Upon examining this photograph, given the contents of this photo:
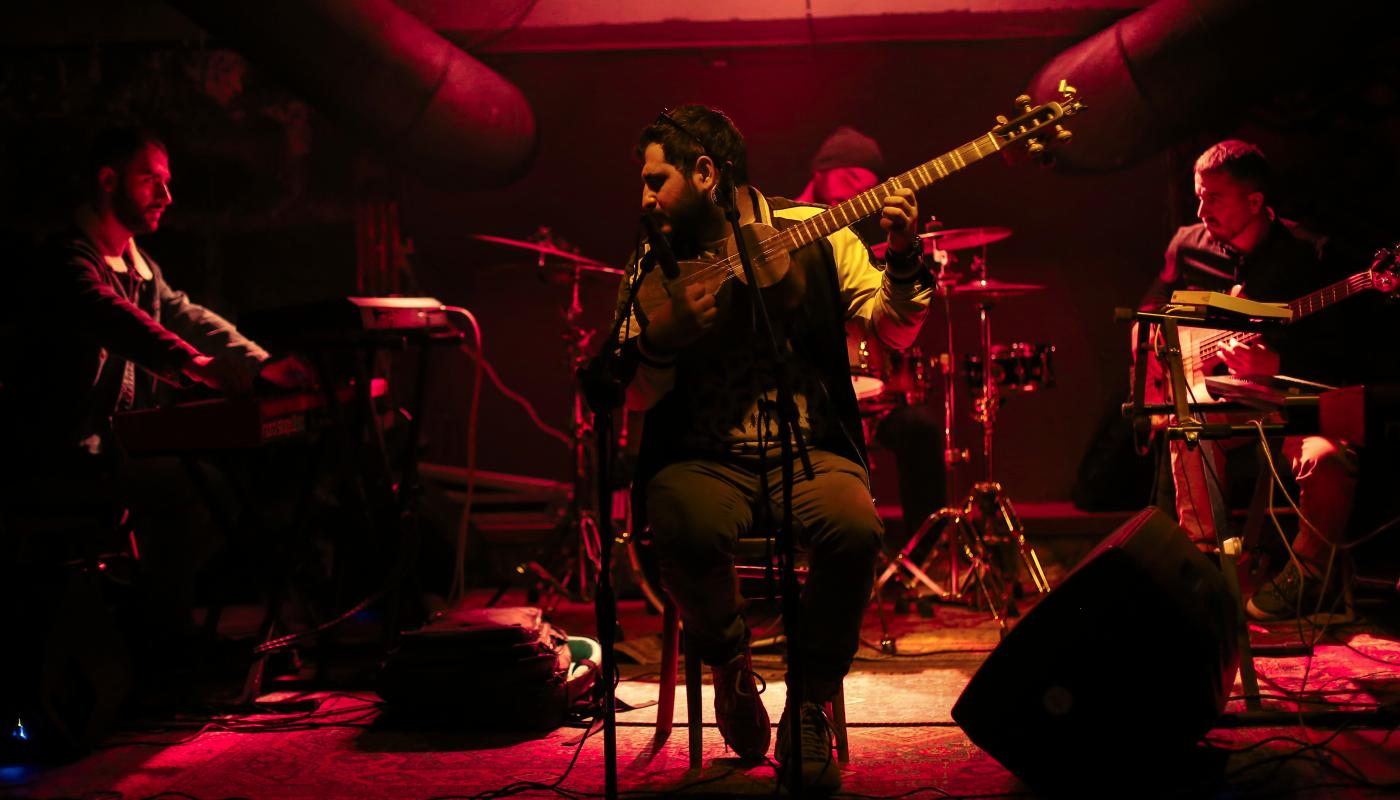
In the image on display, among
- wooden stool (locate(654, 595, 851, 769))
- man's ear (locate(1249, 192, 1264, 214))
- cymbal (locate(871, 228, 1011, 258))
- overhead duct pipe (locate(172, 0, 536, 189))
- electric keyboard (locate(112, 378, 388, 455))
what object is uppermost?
overhead duct pipe (locate(172, 0, 536, 189))

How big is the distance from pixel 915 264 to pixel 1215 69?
291 centimetres

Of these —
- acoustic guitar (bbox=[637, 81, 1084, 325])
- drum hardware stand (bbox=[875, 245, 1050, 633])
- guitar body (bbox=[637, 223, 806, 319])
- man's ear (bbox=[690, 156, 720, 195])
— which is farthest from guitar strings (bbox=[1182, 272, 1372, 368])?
man's ear (bbox=[690, 156, 720, 195])

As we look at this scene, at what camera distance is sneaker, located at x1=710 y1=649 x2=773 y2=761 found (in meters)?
2.50

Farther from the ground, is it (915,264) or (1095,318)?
(1095,318)

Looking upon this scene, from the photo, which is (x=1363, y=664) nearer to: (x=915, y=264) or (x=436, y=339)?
(x=915, y=264)

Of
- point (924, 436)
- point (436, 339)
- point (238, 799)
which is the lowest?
point (238, 799)

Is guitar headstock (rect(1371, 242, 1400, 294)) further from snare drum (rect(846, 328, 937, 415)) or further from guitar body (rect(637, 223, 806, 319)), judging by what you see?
guitar body (rect(637, 223, 806, 319))

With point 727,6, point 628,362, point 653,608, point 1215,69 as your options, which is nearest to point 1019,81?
point 1215,69

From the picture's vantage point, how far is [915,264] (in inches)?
Result: 95.2

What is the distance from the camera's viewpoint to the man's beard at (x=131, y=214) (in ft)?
12.5

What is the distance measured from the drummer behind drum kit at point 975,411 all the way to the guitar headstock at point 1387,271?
115 centimetres

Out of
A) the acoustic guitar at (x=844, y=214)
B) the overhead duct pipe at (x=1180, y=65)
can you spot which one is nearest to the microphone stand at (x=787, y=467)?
the acoustic guitar at (x=844, y=214)

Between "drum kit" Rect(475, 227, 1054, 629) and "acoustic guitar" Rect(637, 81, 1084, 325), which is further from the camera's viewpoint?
"drum kit" Rect(475, 227, 1054, 629)

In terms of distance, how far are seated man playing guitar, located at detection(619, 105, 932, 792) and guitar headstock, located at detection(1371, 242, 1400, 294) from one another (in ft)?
5.46
